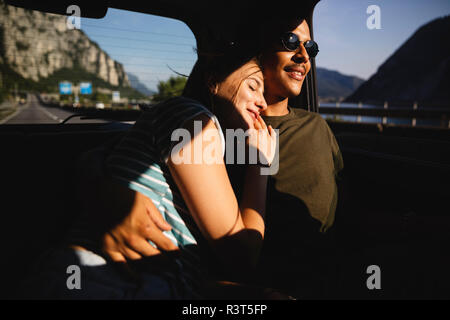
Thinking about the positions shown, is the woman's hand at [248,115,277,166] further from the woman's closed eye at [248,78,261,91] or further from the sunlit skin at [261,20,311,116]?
the sunlit skin at [261,20,311,116]

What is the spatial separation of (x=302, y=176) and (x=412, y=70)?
155 meters

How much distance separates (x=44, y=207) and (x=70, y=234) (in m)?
0.90

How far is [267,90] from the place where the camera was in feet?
6.31

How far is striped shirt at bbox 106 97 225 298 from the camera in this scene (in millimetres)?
937

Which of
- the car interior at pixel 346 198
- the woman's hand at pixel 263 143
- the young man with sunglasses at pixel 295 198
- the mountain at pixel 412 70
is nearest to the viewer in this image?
the woman's hand at pixel 263 143

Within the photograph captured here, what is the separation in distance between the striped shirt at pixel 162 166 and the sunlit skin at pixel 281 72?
3.41 feet

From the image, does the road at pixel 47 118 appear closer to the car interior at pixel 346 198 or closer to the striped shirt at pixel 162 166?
the car interior at pixel 346 198

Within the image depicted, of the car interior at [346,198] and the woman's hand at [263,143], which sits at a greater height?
the woman's hand at [263,143]

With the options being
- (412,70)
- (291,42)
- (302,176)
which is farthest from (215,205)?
(412,70)

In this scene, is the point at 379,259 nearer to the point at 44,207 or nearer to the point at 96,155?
the point at 96,155

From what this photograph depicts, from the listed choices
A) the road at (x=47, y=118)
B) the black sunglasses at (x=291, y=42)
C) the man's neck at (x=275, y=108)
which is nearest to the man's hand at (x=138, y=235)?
the man's neck at (x=275, y=108)

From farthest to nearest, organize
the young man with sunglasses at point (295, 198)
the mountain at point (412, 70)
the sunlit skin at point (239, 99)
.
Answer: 1. the mountain at point (412, 70)
2. the young man with sunglasses at point (295, 198)
3. the sunlit skin at point (239, 99)

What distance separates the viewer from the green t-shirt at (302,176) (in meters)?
1.66

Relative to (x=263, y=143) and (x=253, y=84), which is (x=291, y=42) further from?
(x=263, y=143)
